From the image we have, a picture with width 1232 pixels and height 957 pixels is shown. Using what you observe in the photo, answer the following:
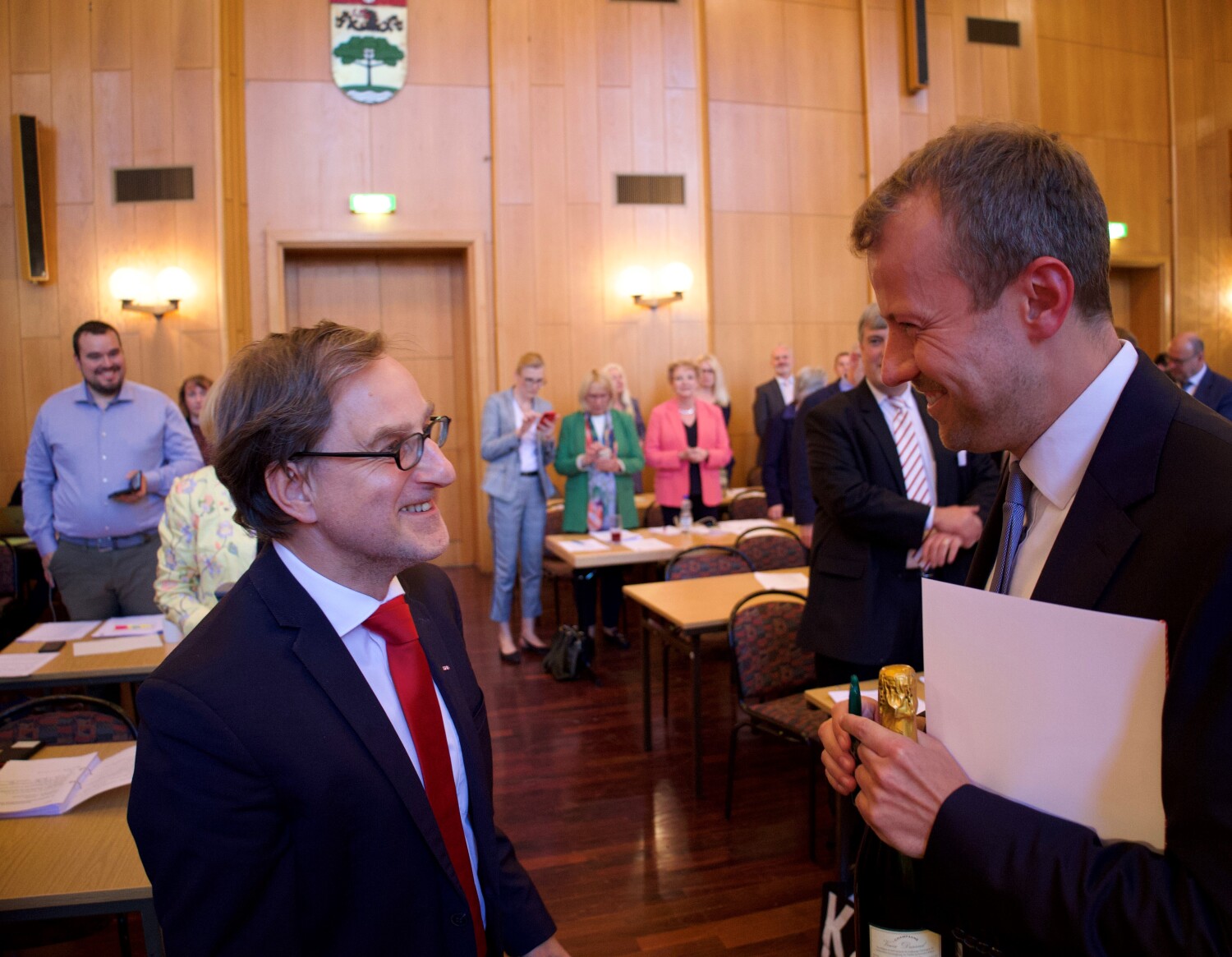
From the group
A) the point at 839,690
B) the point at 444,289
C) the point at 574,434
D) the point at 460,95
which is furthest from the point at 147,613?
Answer: the point at 460,95

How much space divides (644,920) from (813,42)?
9.30 metres

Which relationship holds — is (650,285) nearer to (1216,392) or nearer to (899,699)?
(1216,392)

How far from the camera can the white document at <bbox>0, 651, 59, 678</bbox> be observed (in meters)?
3.13

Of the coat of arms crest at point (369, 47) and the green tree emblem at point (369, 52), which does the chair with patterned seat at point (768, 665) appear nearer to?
the coat of arms crest at point (369, 47)

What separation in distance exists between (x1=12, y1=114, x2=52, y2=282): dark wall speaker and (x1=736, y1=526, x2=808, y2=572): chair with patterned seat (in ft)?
22.1

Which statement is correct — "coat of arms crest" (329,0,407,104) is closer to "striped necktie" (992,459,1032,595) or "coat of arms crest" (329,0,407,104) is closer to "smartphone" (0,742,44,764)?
"smartphone" (0,742,44,764)

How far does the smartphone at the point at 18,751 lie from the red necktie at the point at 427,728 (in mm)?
1469

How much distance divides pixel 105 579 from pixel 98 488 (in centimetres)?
46

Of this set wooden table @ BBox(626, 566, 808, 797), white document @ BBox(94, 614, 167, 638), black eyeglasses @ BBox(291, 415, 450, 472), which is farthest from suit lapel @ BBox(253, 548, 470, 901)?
Answer: white document @ BBox(94, 614, 167, 638)

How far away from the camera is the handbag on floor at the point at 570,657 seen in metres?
5.52

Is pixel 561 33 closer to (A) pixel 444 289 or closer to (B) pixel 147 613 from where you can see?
(A) pixel 444 289

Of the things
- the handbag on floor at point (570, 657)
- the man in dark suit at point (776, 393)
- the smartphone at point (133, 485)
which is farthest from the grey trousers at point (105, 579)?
the man in dark suit at point (776, 393)

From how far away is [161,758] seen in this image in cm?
118

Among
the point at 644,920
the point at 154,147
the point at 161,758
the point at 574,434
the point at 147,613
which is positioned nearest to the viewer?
the point at 161,758
